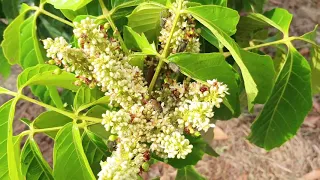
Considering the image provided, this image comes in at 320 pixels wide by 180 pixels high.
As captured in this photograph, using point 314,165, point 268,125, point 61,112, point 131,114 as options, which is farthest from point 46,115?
point 314,165

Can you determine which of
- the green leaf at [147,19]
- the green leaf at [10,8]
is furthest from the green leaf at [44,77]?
the green leaf at [10,8]

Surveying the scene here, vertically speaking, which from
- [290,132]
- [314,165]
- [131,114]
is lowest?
[314,165]

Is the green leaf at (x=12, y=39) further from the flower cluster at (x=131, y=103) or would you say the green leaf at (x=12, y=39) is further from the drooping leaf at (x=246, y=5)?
the drooping leaf at (x=246, y=5)

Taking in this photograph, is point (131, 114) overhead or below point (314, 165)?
overhead

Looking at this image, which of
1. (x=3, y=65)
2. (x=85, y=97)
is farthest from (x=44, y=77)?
(x=3, y=65)

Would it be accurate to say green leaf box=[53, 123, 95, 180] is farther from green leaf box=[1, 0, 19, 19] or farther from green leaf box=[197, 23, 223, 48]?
green leaf box=[1, 0, 19, 19]

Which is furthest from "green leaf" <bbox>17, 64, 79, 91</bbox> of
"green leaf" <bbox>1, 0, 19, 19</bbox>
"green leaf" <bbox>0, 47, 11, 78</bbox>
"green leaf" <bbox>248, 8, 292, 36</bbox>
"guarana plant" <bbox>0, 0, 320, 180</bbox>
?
"green leaf" <bbox>0, 47, 11, 78</bbox>

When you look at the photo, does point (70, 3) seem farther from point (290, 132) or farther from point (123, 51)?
point (290, 132)
